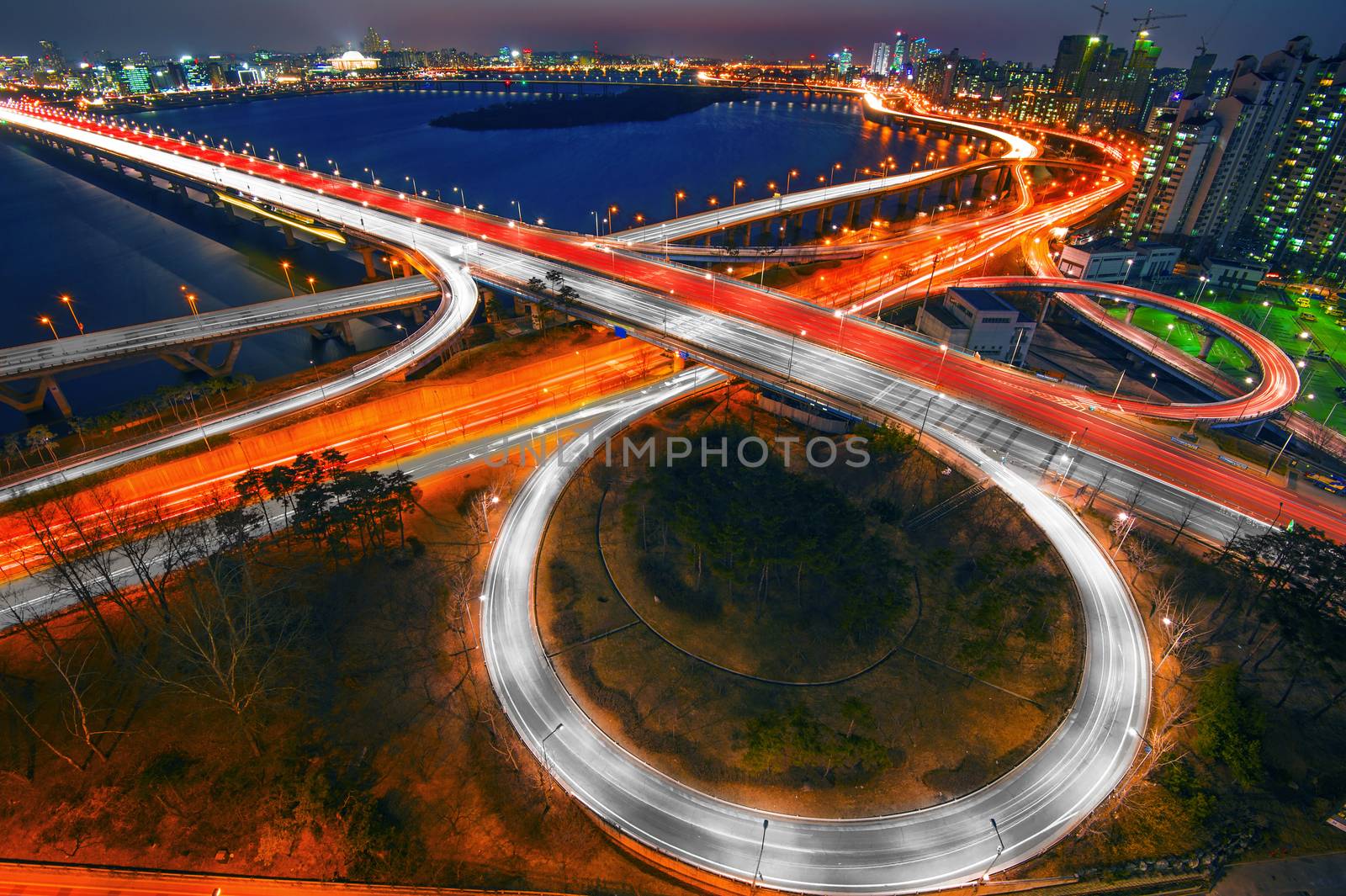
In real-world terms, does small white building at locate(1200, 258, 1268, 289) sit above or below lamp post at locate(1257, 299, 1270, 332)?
above

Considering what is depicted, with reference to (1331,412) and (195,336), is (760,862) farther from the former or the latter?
(1331,412)

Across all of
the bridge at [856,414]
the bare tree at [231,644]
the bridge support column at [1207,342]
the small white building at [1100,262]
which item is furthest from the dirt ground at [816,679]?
the small white building at [1100,262]

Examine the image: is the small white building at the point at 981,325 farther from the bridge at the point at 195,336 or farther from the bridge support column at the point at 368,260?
the bridge support column at the point at 368,260

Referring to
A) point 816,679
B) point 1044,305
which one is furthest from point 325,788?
point 1044,305

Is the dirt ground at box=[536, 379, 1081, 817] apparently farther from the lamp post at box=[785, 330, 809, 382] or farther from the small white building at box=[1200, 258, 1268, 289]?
the small white building at box=[1200, 258, 1268, 289]

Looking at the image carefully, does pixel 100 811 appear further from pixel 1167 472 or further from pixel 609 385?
pixel 1167 472

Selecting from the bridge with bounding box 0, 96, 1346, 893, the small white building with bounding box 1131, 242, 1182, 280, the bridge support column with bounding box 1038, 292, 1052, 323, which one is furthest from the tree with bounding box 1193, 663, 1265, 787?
the small white building with bounding box 1131, 242, 1182, 280
